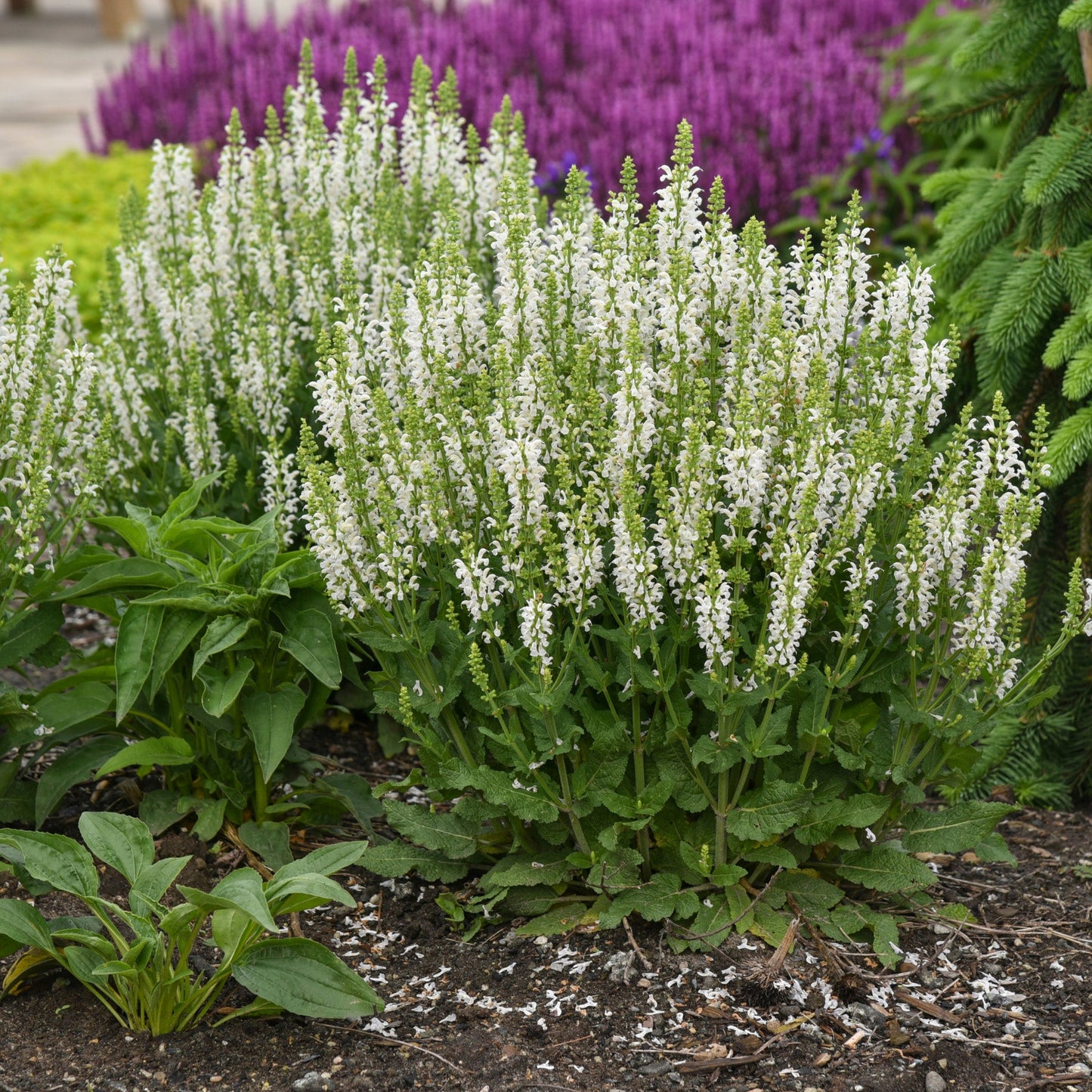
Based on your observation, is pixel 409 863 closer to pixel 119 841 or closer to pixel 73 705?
pixel 119 841

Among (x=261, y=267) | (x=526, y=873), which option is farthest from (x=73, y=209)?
(x=526, y=873)

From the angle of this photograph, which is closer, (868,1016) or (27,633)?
→ (868,1016)

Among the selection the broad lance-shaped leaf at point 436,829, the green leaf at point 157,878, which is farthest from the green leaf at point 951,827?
the green leaf at point 157,878

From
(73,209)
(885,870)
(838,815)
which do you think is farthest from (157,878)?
(73,209)

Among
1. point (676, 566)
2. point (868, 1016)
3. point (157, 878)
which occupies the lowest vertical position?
point (868, 1016)

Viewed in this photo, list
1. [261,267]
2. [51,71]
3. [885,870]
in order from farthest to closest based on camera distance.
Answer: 1. [51,71]
2. [261,267]
3. [885,870]

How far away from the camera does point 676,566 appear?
281 cm

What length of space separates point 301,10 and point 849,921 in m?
8.29

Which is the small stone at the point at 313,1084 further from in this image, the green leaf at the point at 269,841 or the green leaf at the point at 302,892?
the green leaf at the point at 269,841

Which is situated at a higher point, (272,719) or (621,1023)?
(272,719)

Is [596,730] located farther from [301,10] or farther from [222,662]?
[301,10]

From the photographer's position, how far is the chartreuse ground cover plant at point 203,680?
10.3 ft

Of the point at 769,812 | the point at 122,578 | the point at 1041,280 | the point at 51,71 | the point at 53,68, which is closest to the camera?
the point at 769,812

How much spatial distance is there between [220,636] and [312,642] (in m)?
0.20
